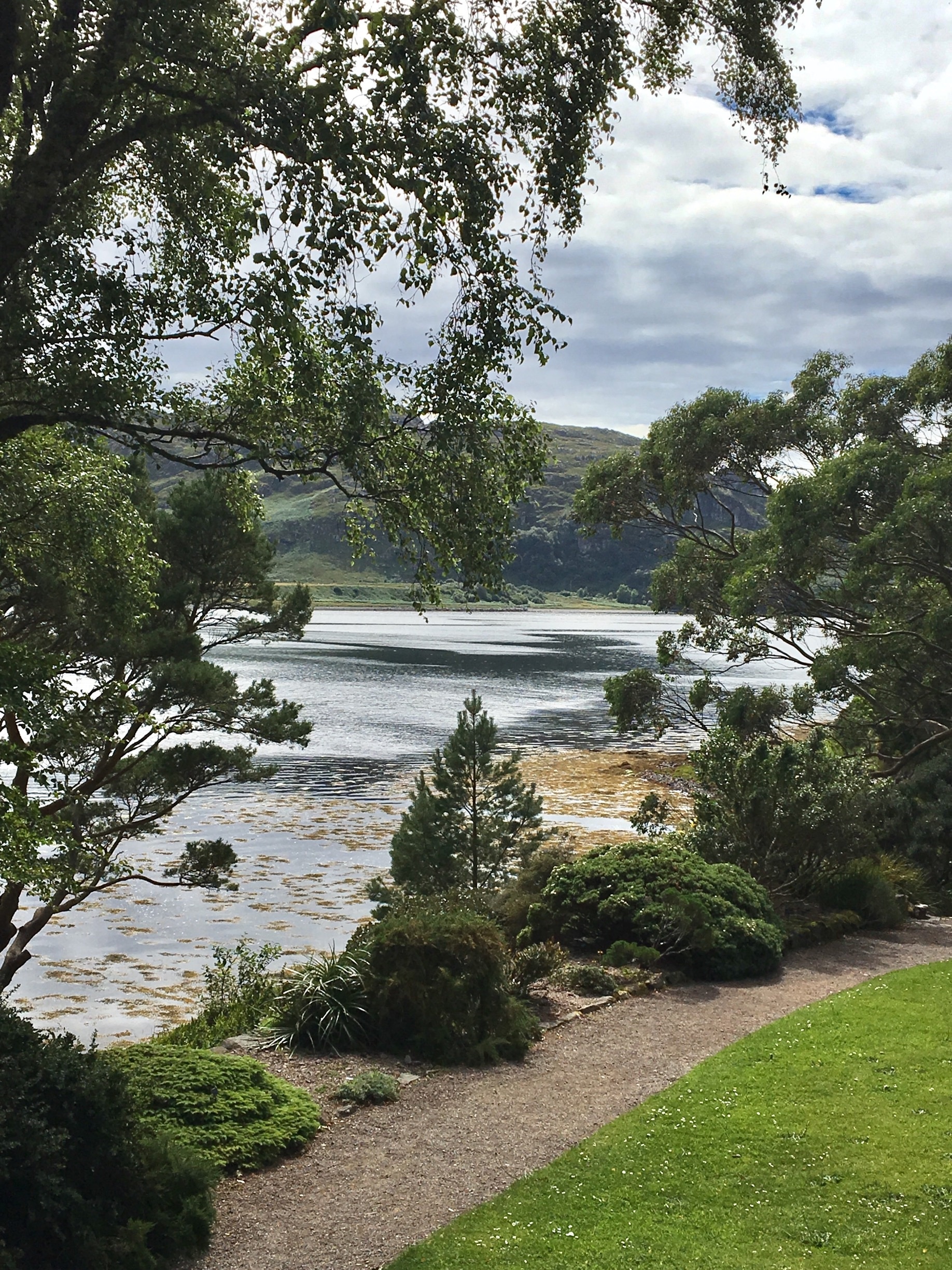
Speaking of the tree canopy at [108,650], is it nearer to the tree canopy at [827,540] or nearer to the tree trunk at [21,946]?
the tree trunk at [21,946]

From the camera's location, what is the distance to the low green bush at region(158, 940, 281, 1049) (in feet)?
37.2

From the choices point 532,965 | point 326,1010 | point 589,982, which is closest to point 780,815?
point 589,982

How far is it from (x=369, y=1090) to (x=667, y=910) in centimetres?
565

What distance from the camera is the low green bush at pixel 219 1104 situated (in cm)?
717

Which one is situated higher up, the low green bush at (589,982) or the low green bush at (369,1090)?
the low green bush at (369,1090)

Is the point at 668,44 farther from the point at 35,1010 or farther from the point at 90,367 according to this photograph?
the point at 35,1010

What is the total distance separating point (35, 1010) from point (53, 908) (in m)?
1.70

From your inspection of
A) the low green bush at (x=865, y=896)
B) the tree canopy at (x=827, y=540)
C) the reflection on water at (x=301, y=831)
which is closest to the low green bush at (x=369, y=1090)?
the reflection on water at (x=301, y=831)

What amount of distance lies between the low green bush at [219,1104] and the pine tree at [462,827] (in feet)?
26.1

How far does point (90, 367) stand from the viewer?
8.12 metres

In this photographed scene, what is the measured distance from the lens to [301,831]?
3152cm

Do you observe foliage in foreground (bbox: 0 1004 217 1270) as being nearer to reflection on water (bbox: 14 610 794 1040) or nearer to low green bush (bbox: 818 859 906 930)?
reflection on water (bbox: 14 610 794 1040)

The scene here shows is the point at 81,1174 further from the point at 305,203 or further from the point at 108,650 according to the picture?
the point at 108,650

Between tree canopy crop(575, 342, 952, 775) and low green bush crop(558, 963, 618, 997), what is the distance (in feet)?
37.1
